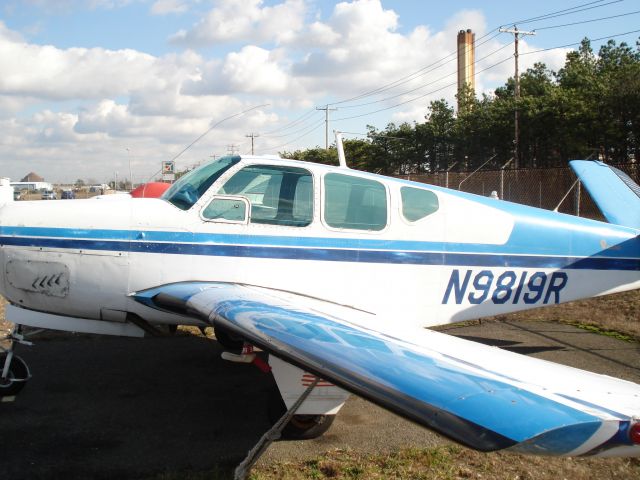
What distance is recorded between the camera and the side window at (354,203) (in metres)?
5.25

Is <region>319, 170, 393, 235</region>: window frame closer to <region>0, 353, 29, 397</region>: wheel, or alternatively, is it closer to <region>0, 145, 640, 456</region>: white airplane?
<region>0, 145, 640, 456</region>: white airplane

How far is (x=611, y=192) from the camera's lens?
6715 millimetres

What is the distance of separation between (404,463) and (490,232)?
249 cm

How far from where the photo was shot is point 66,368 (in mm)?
6324

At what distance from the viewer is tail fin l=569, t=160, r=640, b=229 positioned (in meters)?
6.37

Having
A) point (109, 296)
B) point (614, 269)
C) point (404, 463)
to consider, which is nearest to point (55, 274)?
point (109, 296)

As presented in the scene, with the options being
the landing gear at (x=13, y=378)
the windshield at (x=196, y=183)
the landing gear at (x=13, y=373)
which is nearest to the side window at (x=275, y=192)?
the windshield at (x=196, y=183)

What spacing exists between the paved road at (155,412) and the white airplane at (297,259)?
0.46 meters

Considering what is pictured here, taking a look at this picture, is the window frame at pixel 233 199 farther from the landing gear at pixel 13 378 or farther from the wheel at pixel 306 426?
the landing gear at pixel 13 378

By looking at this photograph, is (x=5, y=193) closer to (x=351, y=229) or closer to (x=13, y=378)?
(x=13, y=378)

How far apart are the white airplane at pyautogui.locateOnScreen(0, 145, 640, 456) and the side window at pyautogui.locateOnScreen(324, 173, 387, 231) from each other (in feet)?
0.04

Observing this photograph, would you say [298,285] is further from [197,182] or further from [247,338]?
[247,338]

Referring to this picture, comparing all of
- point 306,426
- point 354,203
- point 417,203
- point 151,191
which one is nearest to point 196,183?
point 354,203

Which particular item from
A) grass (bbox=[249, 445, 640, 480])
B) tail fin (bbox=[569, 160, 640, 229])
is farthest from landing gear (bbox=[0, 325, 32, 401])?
tail fin (bbox=[569, 160, 640, 229])
